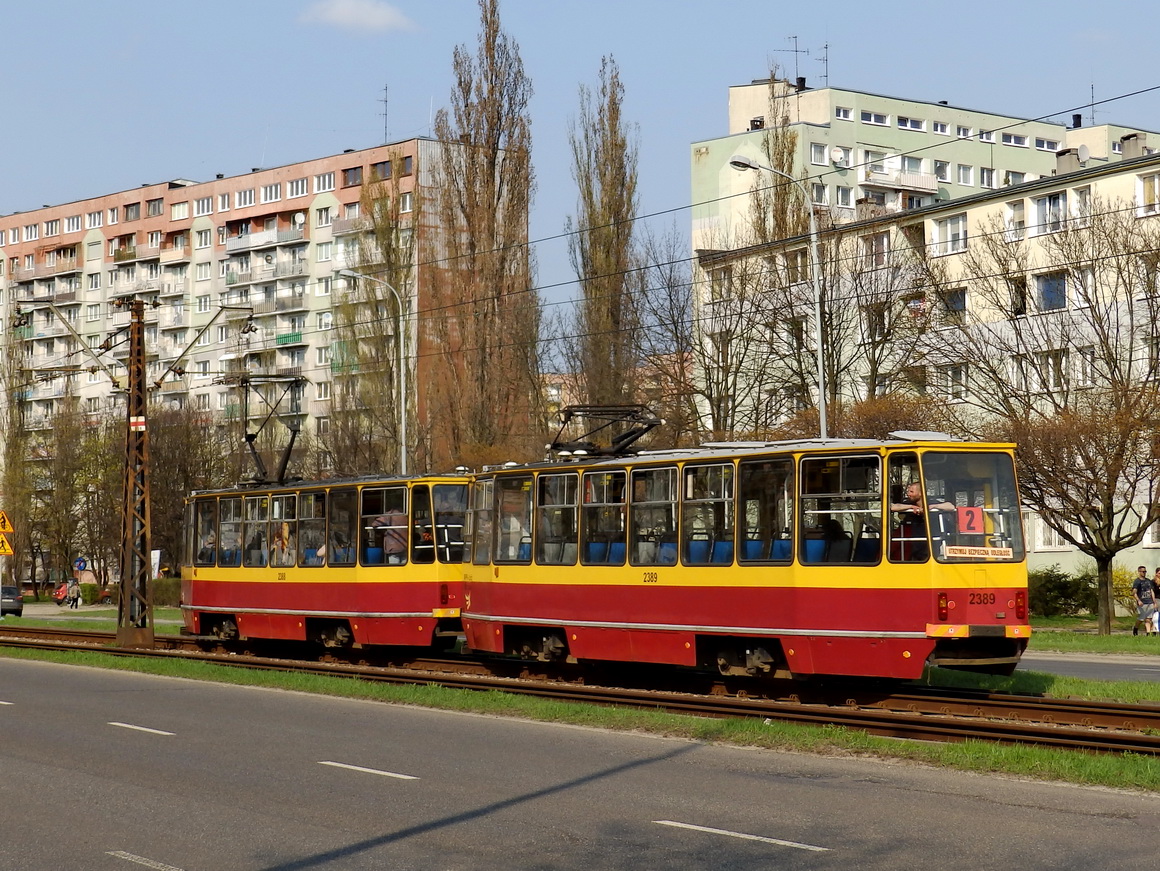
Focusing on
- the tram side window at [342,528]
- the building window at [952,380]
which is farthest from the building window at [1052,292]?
the tram side window at [342,528]

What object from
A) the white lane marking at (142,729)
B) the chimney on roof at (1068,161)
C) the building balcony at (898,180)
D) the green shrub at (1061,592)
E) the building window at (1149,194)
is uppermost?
the building balcony at (898,180)

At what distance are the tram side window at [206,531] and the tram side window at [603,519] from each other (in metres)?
11.0

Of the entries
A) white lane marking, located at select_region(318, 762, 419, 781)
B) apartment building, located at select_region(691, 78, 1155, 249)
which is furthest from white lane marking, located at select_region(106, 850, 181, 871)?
apartment building, located at select_region(691, 78, 1155, 249)

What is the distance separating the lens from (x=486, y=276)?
52344mm

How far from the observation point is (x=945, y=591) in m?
16.4

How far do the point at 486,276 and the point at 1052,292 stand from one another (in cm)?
1875

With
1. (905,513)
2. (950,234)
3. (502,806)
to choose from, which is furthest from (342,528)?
(950,234)

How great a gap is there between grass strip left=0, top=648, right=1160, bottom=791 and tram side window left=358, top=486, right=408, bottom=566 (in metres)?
2.89

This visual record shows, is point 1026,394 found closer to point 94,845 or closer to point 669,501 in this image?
point 669,501

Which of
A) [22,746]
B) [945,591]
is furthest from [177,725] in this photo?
[945,591]

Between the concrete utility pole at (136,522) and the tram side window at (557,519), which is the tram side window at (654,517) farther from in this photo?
the concrete utility pole at (136,522)

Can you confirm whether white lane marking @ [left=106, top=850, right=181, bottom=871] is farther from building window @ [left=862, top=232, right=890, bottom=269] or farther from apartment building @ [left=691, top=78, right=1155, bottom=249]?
apartment building @ [left=691, top=78, right=1155, bottom=249]

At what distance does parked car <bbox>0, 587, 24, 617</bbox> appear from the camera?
6017cm

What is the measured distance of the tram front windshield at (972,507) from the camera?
16.6m
